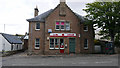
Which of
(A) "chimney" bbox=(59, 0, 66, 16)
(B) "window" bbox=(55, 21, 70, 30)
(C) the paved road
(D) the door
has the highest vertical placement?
(A) "chimney" bbox=(59, 0, 66, 16)

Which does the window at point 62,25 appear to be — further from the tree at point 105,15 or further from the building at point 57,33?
the tree at point 105,15

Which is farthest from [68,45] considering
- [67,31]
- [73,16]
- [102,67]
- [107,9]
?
[102,67]

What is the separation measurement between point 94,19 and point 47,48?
33.5 ft

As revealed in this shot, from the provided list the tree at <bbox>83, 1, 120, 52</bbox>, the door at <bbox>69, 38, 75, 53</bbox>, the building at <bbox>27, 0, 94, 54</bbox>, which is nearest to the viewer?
the tree at <bbox>83, 1, 120, 52</bbox>

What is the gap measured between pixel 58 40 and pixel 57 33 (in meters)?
1.37

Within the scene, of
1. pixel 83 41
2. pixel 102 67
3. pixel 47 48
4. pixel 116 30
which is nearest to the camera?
pixel 102 67

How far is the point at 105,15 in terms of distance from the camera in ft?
62.6

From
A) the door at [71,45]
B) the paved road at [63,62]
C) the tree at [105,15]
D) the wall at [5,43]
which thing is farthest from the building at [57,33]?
the wall at [5,43]

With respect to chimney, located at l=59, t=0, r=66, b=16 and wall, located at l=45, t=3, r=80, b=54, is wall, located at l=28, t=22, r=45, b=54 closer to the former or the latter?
wall, located at l=45, t=3, r=80, b=54

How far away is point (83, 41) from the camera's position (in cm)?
2239

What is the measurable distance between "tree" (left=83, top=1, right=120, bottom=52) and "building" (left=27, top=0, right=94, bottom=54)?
317 centimetres

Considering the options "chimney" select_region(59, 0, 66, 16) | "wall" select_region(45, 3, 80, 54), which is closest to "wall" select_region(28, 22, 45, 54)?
"wall" select_region(45, 3, 80, 54)

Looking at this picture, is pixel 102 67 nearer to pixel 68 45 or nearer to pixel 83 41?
pixel 68 45

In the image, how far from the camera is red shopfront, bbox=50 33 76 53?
20.9 metres
